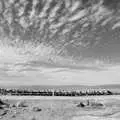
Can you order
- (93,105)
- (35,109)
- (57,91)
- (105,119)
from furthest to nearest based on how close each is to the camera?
(57,91) < (93,105) < (35,109) < (105,119)

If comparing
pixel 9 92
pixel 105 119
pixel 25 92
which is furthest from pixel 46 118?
pixel 9 92

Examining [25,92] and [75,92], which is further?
[25,92]

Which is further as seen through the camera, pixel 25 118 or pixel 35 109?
pixel 35 109

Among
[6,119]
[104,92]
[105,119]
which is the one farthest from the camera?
[104,92]

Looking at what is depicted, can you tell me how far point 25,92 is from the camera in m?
40.0

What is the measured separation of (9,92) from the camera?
4094cm

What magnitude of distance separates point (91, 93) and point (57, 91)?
8.53m

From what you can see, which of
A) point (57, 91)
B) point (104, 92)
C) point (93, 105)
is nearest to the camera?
point (93, 105)

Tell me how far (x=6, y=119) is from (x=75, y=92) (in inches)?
1058

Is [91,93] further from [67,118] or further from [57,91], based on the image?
[67,118]

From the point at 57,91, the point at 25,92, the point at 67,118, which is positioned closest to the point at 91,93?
the point at 57,91

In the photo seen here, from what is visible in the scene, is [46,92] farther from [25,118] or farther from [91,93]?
[25,118]

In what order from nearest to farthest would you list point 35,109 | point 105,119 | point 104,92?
1. point 105,119
2. point 35,109
3. point 104,92

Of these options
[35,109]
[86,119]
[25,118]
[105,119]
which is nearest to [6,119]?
[25,118]
